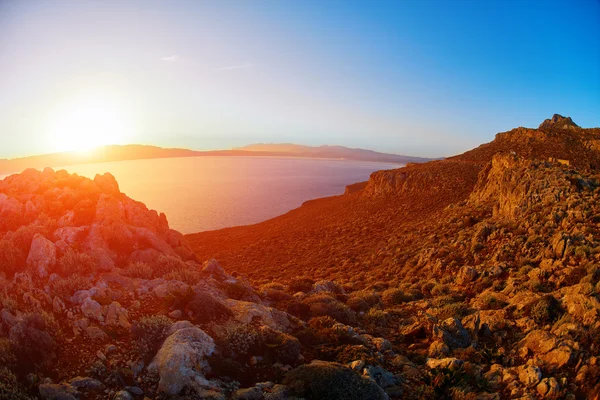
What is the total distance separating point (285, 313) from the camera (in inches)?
396

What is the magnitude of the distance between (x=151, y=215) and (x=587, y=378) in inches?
606

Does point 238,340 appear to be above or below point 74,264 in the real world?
below

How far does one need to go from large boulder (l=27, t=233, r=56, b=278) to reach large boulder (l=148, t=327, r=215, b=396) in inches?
202

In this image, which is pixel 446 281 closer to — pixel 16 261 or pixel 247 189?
pixel 16 261

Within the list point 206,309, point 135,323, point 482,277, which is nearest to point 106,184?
point 135,323

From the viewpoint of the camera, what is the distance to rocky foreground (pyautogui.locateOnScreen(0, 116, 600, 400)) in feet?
21.3

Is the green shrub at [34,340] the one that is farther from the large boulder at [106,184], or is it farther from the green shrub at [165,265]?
the large boulder at [106,184]

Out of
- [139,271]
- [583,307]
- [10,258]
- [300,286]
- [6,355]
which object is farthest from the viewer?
[300,286]

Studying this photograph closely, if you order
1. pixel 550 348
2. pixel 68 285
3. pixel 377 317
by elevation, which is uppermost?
pixel 68 285

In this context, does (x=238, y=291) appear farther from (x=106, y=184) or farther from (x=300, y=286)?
(x=106, y=184)

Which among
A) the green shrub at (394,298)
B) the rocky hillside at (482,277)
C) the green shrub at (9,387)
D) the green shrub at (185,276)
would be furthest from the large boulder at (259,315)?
the green shrub at (394,298)

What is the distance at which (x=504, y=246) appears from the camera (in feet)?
51.6

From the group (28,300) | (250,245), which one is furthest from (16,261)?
(250,245)

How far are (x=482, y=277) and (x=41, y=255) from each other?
639 inches
